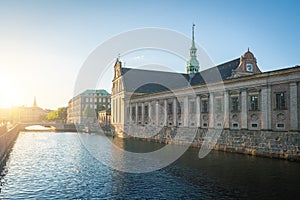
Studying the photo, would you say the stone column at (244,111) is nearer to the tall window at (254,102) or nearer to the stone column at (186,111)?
the tall window at (254,102)

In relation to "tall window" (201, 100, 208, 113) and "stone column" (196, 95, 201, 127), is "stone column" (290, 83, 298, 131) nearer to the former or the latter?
"tall window" (201, 100, 208, 113)

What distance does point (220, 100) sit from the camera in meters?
41.8

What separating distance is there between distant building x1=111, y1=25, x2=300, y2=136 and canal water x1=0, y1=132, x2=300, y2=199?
7.34m

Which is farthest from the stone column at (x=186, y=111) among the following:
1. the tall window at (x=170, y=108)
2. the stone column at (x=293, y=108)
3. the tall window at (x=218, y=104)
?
the stone column at (x=293, y=108)

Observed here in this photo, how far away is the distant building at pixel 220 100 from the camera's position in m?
32.6

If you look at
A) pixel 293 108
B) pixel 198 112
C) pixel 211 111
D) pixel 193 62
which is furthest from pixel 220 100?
pixel 193 62

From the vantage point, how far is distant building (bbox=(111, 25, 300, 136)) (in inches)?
1282

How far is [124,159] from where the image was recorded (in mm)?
32719

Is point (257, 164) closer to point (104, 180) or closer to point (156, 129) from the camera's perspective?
point (104, 180)

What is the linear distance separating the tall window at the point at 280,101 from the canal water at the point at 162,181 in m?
6.96

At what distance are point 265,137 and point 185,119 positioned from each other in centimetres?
1787

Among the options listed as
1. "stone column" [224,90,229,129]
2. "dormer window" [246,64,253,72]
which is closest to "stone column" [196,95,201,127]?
"stone column" [224,90,229,129]

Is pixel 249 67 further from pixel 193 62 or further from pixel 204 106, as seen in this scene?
pixel 193 62

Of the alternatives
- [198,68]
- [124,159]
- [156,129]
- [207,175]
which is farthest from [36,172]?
[198,68]
